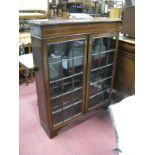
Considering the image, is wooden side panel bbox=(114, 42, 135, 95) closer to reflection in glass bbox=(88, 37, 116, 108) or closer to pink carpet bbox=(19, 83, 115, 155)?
reflection in glass bbox=(88, 37, 116, 108)

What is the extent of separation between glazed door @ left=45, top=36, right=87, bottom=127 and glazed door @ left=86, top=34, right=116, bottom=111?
9 cm

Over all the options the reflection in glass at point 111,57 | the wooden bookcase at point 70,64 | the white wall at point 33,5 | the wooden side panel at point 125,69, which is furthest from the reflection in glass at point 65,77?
the white wall at point 33,5

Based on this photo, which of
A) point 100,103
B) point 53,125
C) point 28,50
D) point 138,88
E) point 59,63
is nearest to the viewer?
point 138,88

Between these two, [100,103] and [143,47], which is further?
[100,103]

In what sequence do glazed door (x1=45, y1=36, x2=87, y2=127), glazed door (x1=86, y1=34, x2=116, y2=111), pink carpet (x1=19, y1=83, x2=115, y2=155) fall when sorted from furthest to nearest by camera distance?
glazed door (x1=86, y1=34, x2=116, y2=111)
pink carpet (x1=19, y1=83, x2=115, y2=155)
glazed door (x1=45, y1=36, x2=87, y2=127)

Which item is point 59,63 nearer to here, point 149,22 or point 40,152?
point 40,152

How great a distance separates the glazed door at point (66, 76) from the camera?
153cm

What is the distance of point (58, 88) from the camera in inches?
66.3

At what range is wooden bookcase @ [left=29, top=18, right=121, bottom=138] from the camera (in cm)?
142

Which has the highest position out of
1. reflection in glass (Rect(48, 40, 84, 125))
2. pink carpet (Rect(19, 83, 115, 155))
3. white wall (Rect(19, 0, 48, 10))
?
white wall (Rect(19, 0, 48, 10))

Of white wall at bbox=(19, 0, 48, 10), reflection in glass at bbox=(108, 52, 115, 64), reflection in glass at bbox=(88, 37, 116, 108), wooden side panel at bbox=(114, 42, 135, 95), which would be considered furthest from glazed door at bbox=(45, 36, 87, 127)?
white wall at bbox=(19, 0, 48, 10)

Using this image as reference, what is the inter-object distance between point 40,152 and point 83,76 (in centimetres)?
86
